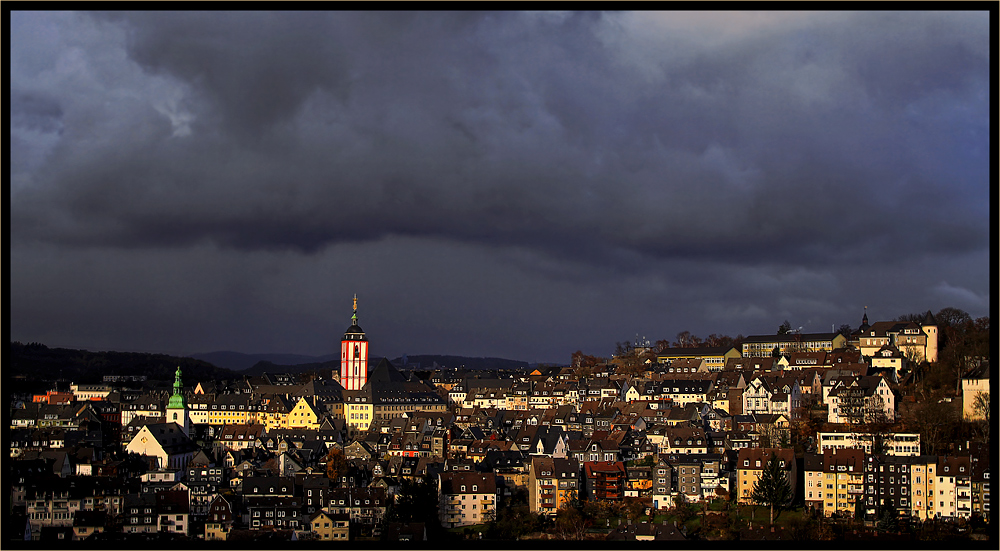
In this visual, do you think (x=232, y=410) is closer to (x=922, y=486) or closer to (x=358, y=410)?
(x=358, y=410)

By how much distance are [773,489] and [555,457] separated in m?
15.1

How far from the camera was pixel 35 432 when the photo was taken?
6869 centimetres

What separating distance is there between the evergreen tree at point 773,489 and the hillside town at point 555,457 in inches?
4.8

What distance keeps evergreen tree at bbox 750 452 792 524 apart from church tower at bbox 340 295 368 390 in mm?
56042

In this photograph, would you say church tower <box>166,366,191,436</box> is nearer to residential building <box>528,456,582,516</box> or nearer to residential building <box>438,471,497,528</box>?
residential building <box>438,471,497,528</box>

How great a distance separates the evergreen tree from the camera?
43969 millimetres

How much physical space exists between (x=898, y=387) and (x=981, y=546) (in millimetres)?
54495

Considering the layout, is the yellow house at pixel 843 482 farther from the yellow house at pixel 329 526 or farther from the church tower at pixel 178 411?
the church tower at pixel 178 411

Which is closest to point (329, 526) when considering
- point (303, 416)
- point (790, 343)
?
point (303, 416)

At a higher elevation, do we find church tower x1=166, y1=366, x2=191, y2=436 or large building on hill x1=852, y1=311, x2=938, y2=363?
large building on hill x1=852, y1=311, x2=938, y2=363

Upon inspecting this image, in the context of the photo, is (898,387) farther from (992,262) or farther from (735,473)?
(992,262)

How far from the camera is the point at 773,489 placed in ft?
144

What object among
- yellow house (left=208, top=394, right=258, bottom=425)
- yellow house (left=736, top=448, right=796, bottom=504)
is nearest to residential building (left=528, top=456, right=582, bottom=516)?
yellow house (left=736, top=448, right=796, bottom=504)

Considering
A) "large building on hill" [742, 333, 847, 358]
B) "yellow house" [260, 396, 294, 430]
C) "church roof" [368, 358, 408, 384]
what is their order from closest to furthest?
"yellow house" [260, 396, 294, 430] → "large building on hill" [742, 333, 847, 358] → "church roof" [368, 358, 408, 384]
